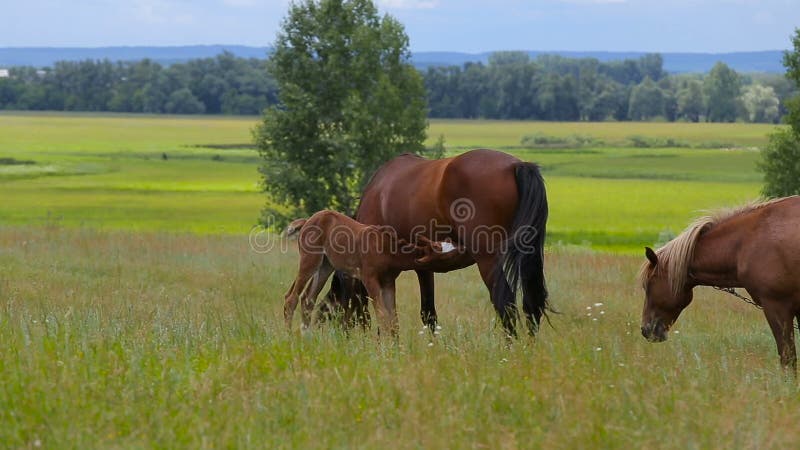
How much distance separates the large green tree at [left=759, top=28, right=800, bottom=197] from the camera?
1346 inches

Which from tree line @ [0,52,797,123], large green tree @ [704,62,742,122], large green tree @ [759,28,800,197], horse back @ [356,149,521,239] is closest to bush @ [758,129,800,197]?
large green tree @ [759,28,800,197]

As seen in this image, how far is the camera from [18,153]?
8350cm

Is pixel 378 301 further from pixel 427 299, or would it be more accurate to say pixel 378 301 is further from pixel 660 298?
pixel 660 298

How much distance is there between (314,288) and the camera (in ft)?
31.8

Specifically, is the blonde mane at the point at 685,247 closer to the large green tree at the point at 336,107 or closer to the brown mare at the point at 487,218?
the brown mare at the point at 487,218

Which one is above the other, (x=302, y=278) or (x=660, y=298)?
(x=660, y=298)

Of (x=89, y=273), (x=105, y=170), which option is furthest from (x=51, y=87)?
(x=89, y=273)

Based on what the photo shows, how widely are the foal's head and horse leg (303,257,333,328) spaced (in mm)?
→ 2939

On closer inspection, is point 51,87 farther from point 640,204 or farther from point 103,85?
point 640,204

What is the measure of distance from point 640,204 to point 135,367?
49103 millimetres

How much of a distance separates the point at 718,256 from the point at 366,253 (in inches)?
116

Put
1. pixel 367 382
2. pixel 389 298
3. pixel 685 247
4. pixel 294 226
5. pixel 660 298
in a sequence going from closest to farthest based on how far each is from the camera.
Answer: pixel 367 382 < pixel 685 247 < pixel 660 298 < pixel 389 298 < pixel 294 226

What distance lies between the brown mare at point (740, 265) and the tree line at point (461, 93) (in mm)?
122673


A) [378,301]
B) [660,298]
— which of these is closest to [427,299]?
[378,301]
